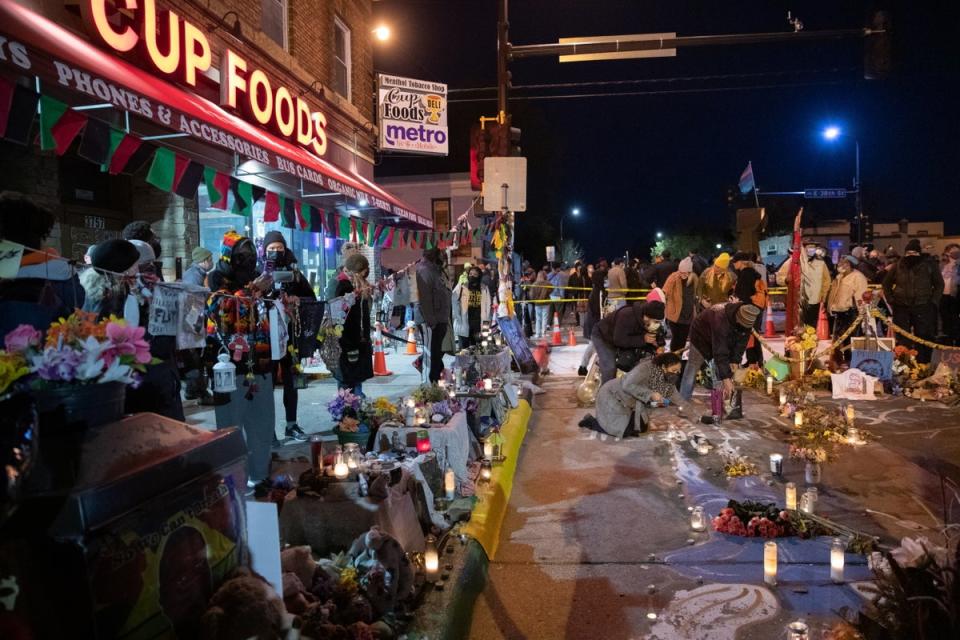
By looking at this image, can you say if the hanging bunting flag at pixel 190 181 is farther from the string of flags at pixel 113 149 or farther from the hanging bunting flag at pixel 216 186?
the hanging bunting flag at pixel 216 186

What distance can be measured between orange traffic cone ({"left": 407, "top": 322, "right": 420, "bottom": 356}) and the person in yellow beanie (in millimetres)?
6410

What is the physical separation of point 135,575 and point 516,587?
10.2ft

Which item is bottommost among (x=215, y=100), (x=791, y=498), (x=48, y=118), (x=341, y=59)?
Result: (x=791, y=498)

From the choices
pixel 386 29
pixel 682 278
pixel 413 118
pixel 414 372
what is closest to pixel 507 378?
pixel 414 372

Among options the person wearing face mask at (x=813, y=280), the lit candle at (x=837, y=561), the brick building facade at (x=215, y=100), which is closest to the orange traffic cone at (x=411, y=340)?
the brick building facade at (x=215, y=100)

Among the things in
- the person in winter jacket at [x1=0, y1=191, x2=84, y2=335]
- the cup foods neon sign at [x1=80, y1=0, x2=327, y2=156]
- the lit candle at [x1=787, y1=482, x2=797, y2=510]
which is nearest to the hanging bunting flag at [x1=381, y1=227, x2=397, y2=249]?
the cup foods neon sign at [x1=80, y1=0, x2=327, y2=156]

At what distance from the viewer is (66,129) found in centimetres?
577

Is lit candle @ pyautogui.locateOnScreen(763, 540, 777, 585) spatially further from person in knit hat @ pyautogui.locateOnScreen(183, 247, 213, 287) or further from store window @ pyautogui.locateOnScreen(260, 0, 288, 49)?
store window @ pyautogui.locateOnScreen(260, 0, 288, 49)

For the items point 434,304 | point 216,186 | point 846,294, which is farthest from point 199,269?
point 846,294

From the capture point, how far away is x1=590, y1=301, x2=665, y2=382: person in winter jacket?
841cm

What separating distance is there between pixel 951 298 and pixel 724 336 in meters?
8.99

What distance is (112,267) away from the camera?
450cm

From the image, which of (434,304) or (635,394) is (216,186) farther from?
(635,394)

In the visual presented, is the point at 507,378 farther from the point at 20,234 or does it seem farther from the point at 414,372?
the point at 20,234
